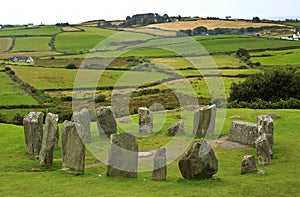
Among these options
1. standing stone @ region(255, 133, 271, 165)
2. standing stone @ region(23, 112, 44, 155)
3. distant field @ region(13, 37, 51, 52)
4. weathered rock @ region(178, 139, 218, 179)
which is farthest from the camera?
distant field @ region(13, 37, 51, 52)

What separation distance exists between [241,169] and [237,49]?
91445 mm

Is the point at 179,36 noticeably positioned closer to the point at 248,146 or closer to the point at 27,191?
the point at 248,146

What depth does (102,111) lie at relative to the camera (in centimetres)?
3080

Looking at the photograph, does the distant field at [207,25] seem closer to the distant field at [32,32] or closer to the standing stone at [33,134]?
→ the distant field at [32,32]

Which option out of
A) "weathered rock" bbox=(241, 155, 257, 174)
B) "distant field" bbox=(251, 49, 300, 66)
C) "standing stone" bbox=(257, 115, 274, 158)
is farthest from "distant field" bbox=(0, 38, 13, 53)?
"weathered rock" bbox=(241, 155, 257, 174)

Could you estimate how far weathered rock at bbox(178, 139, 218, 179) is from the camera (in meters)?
18.9

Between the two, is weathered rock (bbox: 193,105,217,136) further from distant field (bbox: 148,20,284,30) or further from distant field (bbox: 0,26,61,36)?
distant field (bbox: 0,26,61,36)

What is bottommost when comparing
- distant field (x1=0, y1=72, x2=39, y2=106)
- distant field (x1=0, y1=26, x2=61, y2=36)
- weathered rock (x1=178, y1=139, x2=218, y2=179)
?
distant field (x1=0, y1=72, x2=39, y2=106)

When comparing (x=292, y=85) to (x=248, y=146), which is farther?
(x=292, y=85)

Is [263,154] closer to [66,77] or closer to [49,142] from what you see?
[49,142]

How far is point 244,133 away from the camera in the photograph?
2836 centimetres

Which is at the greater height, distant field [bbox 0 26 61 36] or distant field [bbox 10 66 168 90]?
distant field [bbox 0 26 61 36]

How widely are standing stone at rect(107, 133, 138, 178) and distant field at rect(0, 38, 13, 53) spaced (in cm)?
11909

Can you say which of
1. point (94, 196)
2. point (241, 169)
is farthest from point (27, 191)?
point (241, 169)
